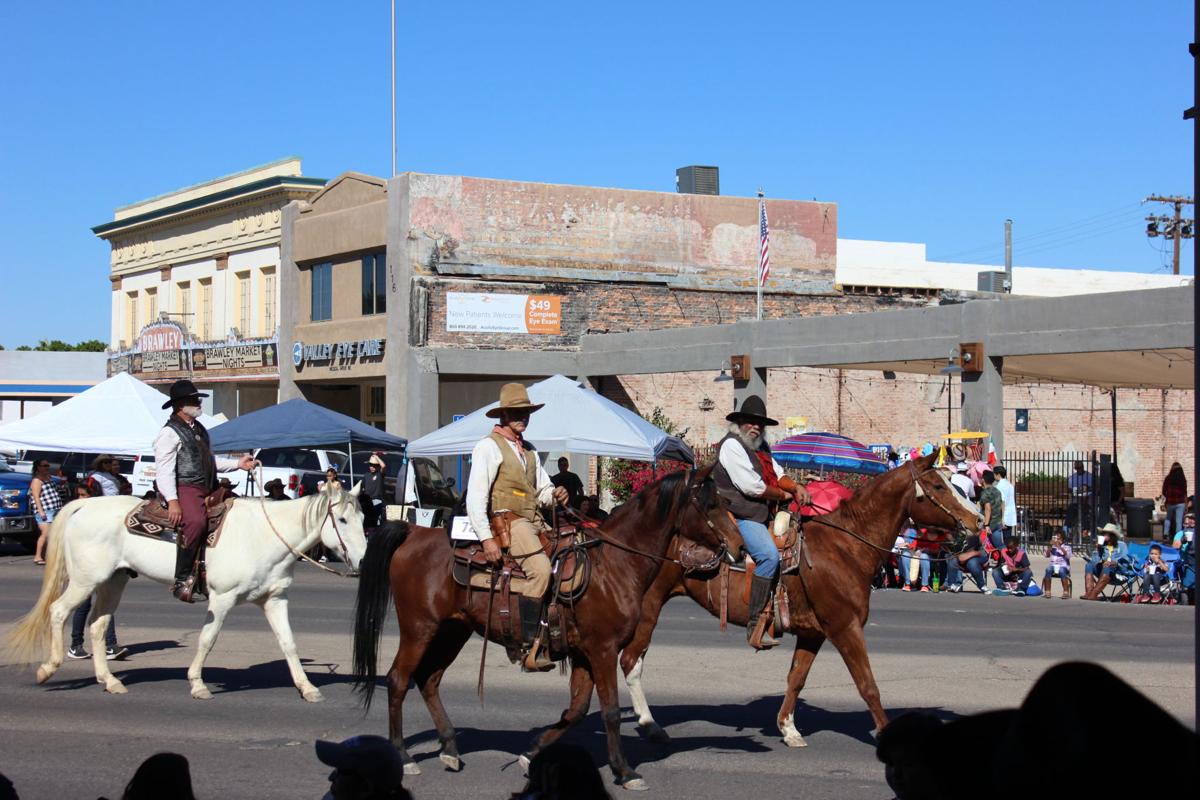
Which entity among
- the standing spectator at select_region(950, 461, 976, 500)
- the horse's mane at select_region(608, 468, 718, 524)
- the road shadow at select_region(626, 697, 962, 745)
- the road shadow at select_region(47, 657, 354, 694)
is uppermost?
the horse's mane at select_region(608, 468, 718, 524)

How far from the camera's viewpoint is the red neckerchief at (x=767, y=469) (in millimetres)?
9945

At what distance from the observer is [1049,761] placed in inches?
78.6

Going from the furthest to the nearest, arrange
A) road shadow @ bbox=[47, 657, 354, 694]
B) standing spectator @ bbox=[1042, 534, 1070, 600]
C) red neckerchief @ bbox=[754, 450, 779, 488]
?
standing spectator @ bbox=[1042, 534, 1070, 600]
road shadow @ bbox=[47, 657, 354, 694]
red neckerchief @ bbox=[754, 450, 779, 488]

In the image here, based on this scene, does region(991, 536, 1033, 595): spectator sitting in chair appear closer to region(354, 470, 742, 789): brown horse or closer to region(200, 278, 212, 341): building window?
region(354, 470, 742, 789): brown horse

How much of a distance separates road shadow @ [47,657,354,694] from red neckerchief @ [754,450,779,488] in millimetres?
4374

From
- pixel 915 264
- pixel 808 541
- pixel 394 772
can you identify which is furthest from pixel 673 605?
pixel 915 264

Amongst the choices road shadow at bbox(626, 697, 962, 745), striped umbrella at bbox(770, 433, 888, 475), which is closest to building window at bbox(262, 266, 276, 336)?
striped umbrella at bbox(770, 433, 888, 475)

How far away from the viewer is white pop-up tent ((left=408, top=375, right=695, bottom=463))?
2308 centimetres

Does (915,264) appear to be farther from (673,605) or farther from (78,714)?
(78,714)

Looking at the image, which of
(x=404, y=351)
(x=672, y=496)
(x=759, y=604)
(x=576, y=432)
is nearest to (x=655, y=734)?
(x=759, y=604)

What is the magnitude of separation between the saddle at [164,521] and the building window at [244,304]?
34048 mm

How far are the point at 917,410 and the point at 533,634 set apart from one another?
110ft

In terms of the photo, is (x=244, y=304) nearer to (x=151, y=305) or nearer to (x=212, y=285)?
(x=212, y=285)

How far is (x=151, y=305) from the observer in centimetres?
5100
